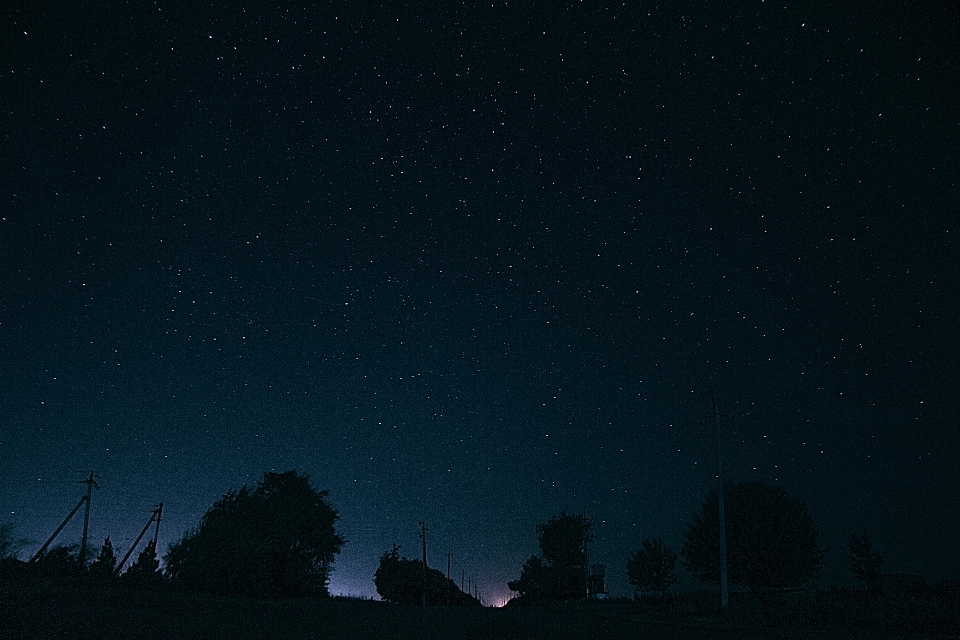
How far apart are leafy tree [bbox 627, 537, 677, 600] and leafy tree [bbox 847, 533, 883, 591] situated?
17.5m

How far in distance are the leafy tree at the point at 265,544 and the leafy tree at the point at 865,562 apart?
51307 millimetres

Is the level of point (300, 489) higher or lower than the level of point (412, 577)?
higher

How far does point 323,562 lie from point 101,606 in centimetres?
3270

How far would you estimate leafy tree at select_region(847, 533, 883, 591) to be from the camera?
57.5 meters

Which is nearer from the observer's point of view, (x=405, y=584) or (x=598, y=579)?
(x=598, y=579)

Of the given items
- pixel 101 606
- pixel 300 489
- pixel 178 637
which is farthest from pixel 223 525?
pixel 178 637

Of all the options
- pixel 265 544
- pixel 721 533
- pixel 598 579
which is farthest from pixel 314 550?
pixel 598 579

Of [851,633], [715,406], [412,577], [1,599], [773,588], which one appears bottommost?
[412,577]

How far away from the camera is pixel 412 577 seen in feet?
279

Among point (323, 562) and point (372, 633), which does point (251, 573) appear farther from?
point (372, 633)

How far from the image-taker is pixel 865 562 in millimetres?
57688

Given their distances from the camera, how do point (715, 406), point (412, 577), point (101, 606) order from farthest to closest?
point (412, 577) → point (715, 406) → point (101, 606)

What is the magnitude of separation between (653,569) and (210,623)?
195ft

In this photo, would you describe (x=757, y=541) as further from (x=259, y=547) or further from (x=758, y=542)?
(x=259, y=547)
